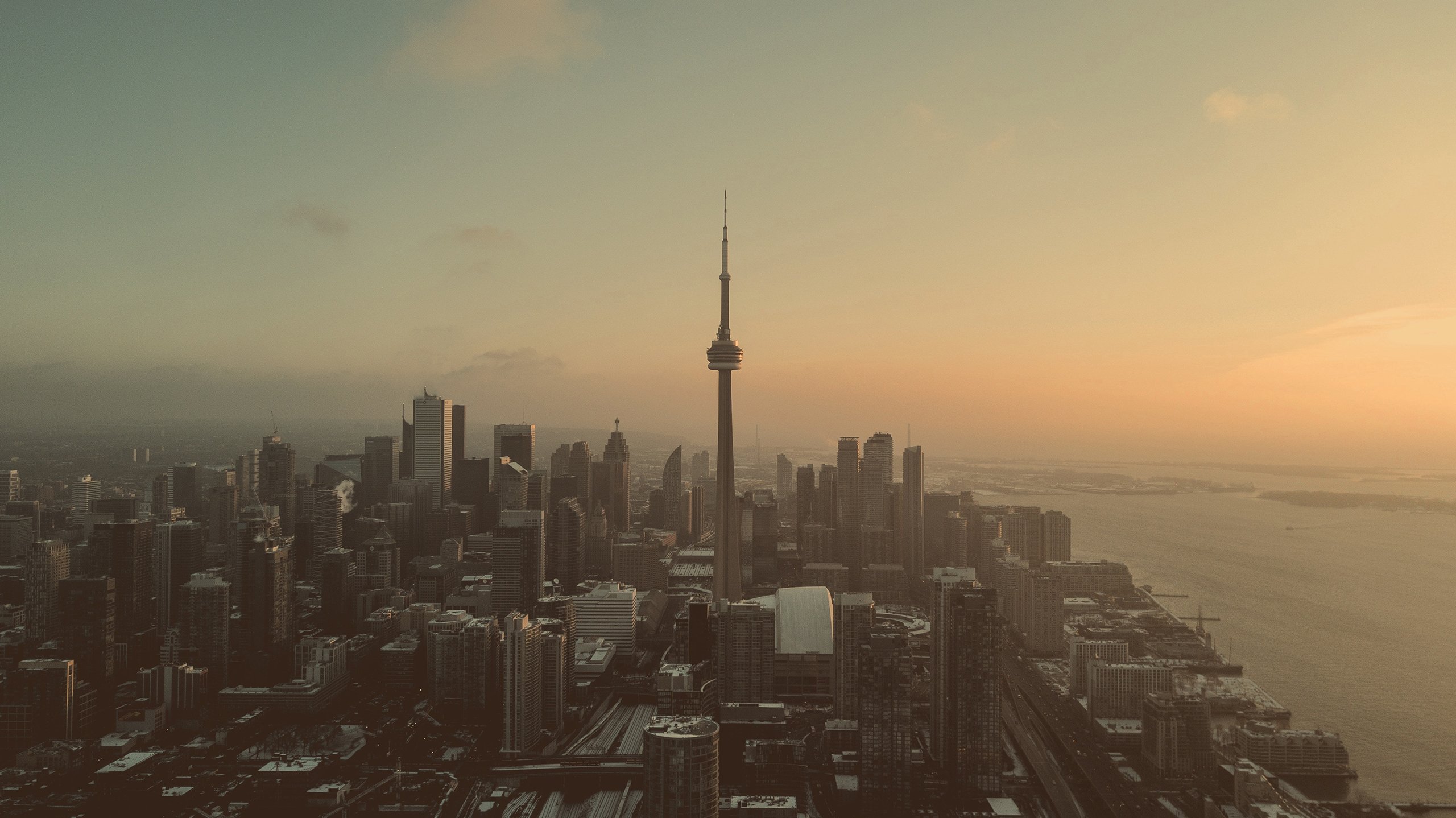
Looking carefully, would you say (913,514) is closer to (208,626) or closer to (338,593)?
(338,593)

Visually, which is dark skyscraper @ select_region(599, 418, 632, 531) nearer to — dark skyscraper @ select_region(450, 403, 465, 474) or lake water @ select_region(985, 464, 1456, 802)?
dark skyscraper @ select_region(450, 403, 465, 474)

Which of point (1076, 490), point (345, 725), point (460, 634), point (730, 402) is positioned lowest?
point (345, 725)

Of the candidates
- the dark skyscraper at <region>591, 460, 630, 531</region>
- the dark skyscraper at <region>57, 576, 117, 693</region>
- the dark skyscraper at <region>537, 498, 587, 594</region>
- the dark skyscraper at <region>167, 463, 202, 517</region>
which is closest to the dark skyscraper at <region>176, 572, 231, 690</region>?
the dark skyscraper at <region>57, 576, 117, 693</region>

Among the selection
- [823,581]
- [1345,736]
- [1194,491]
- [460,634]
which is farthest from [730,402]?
[1194,491]

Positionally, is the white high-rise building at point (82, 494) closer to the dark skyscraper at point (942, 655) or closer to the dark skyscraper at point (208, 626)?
the dark skyscraper at point (208, 626)

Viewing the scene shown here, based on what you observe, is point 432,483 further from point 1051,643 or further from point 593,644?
point 1051,643

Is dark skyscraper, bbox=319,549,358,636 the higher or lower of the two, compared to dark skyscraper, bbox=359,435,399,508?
lower

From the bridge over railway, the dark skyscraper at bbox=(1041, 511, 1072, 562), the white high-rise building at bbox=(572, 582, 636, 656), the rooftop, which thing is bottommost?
the bridge over railway

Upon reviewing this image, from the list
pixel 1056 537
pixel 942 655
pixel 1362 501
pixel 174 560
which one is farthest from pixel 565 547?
pixel 1362 501
